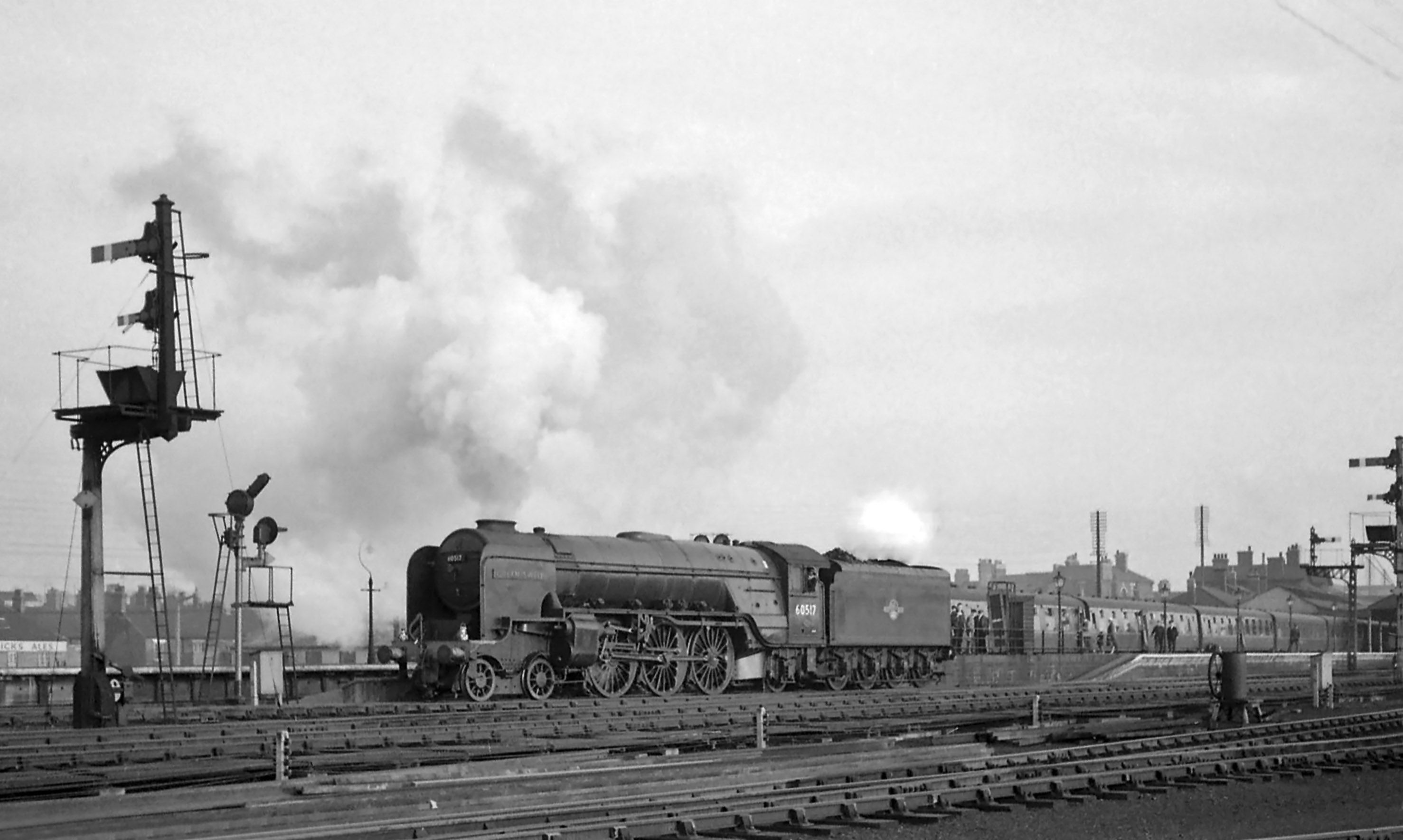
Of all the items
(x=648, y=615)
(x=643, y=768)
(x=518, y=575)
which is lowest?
(x=643, y=768)

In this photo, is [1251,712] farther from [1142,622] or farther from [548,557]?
[1142,622]

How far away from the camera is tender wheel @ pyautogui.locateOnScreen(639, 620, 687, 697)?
3180cm

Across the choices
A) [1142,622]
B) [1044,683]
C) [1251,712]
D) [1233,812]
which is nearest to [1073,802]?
[1233,812]

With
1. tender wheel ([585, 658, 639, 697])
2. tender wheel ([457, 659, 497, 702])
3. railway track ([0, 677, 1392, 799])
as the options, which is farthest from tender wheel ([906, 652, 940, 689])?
tender wheel ([457, 659, 497, 702])

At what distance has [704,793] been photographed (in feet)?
49.6

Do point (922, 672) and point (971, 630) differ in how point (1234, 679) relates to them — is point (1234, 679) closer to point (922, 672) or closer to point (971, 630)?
point (922, 672)

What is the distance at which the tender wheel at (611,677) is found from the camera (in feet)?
100

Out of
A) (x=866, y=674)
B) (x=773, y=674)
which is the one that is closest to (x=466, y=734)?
(x=773, y=674)

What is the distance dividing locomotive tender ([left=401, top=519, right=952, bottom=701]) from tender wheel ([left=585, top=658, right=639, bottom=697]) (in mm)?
33

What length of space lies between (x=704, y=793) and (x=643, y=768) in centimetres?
245

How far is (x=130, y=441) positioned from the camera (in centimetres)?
2523

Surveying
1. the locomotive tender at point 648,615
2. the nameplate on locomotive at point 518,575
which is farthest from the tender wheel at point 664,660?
the nameplate on locomotive at point 518,575

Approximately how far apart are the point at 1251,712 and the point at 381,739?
14.5 meters

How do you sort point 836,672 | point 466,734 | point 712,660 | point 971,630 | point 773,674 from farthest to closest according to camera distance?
point 971,630
point 836,672
point 773,674
point 712,660
point 466,734
